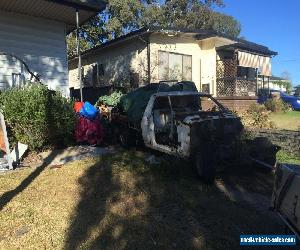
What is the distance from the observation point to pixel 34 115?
9.27 metres

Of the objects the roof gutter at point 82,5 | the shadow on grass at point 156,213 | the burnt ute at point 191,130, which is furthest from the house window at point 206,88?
the shadow on grass at point 156,213

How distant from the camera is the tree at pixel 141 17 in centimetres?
3080

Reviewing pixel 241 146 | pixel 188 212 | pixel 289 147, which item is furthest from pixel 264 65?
pixel 188 212

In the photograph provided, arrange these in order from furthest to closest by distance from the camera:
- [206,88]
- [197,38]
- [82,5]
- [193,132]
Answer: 1. [206,88]
2. [197,38]
3. [82,5]
4. [193,132]

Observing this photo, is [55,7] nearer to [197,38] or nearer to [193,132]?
[193,132]

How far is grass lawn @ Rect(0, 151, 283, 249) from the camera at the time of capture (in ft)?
17.2

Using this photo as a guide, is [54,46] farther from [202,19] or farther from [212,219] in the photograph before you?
[202,19]

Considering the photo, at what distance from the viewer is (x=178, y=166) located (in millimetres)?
8086

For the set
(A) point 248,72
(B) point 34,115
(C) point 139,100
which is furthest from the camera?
(A) point 248,72

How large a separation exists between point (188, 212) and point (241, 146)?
2371 mm

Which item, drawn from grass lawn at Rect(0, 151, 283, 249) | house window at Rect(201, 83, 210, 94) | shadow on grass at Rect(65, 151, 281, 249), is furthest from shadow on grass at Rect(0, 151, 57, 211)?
house window at Rect(201, 83, 210, 94)

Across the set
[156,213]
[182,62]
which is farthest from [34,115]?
[182,62]

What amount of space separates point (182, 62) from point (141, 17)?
15.6m

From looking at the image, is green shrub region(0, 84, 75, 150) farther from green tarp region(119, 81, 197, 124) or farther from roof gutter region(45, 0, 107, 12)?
roof gutter region(45, 0, 107, 12)
